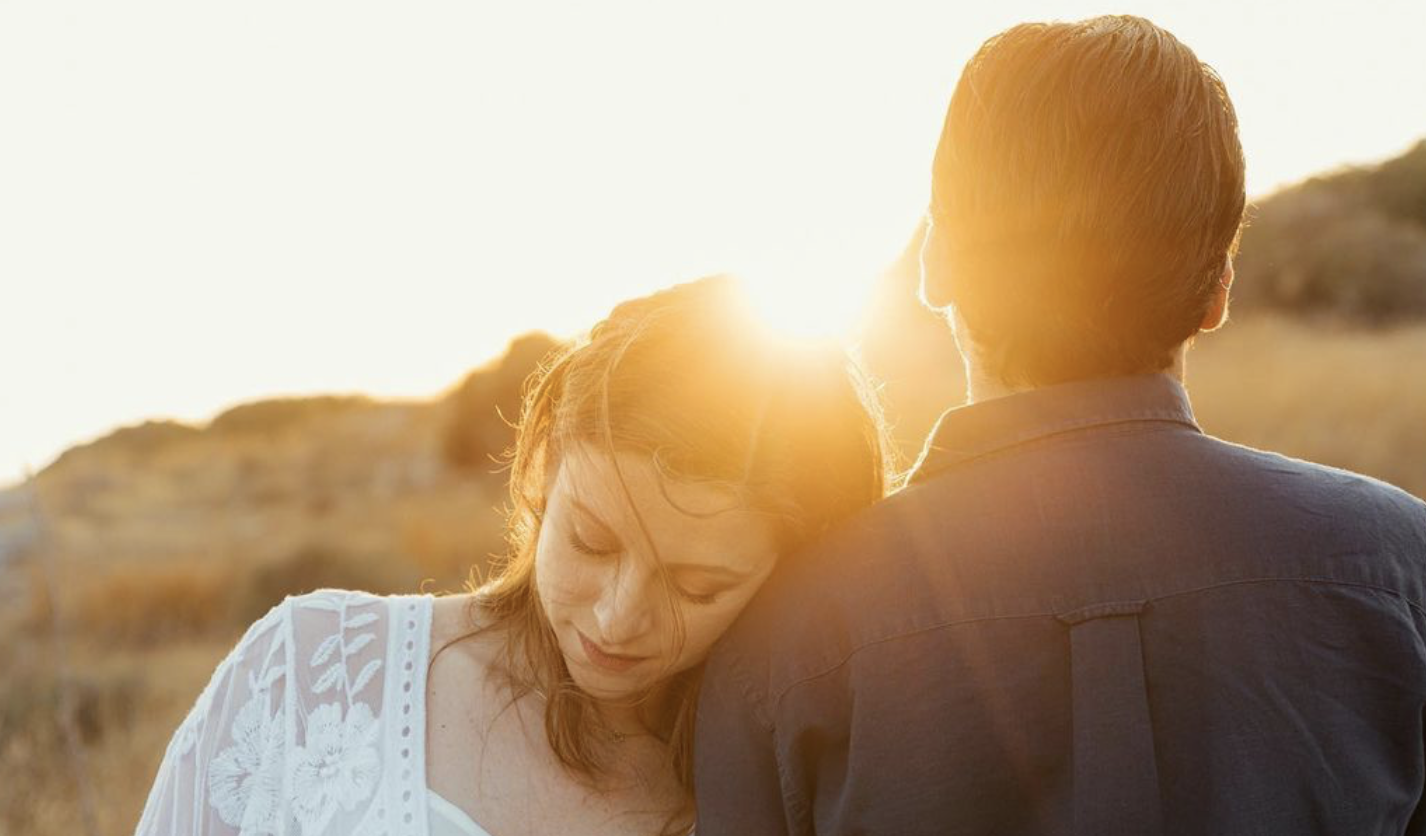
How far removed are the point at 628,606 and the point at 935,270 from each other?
0.69 meters

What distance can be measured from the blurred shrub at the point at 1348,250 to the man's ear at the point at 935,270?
18200 mm

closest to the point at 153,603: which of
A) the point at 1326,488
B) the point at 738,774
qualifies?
the point at 738,774

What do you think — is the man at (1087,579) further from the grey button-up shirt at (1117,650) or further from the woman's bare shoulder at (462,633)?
the woman's bare shoulder at (462,633)

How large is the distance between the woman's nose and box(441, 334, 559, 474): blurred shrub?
1630 cm

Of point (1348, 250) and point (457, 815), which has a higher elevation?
point (457, 815)

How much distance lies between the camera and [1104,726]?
63.2 inches

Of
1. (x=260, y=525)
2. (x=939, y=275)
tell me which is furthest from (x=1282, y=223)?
(x=939, y=275)

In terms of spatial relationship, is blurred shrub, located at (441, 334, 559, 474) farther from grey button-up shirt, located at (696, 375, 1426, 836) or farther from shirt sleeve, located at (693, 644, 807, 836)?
grey button-up shirt, located at (696, 375, 1426, 836)

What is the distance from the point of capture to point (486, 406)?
1905 centimetres

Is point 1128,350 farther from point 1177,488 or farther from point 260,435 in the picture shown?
point 260,435

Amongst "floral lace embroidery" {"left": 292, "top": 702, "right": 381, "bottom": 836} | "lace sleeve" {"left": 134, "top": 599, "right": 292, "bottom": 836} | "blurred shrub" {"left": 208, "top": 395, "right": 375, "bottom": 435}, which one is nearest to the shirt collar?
"floral lace embroidery" {"left": 292, "top": 702, "right": 381, "bottom": 836}

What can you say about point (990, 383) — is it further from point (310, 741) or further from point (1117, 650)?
point (310, 741)

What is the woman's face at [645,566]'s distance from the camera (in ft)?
6.18

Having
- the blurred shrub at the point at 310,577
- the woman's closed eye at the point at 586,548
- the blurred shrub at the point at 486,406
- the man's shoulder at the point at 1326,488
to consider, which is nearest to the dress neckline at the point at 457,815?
the woman's closed eye at the point at 586,548
